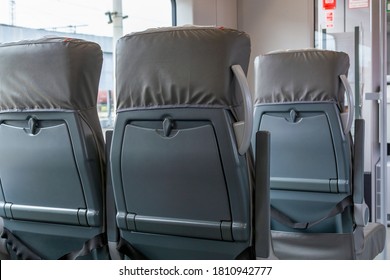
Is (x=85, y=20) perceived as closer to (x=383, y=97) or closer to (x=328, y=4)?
(x=383, y=97)

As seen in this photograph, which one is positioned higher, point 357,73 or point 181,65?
point 181,65

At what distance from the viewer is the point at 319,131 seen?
2.27 metres

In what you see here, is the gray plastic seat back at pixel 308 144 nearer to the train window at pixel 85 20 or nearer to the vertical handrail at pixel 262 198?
the vertical handrail at pixel 262 198

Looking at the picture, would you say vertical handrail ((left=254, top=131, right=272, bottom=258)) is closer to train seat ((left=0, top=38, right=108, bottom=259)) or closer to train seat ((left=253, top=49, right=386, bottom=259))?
train seat ((left=0, top=38, right=108, bottom=259))

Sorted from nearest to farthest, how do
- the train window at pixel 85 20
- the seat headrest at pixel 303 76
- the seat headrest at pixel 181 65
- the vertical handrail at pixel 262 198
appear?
the seat headrest at pixel 181 65, the vertical handrail at pixel 262 198, the seat headrest at pixel 303 76, the train window at pixel 85 20

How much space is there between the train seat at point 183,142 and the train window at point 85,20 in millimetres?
1302

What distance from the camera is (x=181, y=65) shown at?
1.50 meters

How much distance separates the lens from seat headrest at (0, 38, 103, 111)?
1634 millimetres

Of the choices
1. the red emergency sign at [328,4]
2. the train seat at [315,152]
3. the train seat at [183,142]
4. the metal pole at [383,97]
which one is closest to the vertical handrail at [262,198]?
the train seat at [183,142]

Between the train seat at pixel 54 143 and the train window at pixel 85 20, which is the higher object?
the train window at pixel 85 20

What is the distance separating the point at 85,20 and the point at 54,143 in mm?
2068

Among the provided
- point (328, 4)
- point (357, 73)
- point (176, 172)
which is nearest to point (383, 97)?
point (357, 73)

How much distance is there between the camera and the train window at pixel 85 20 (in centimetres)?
305

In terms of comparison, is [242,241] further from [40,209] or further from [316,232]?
[316,232]
